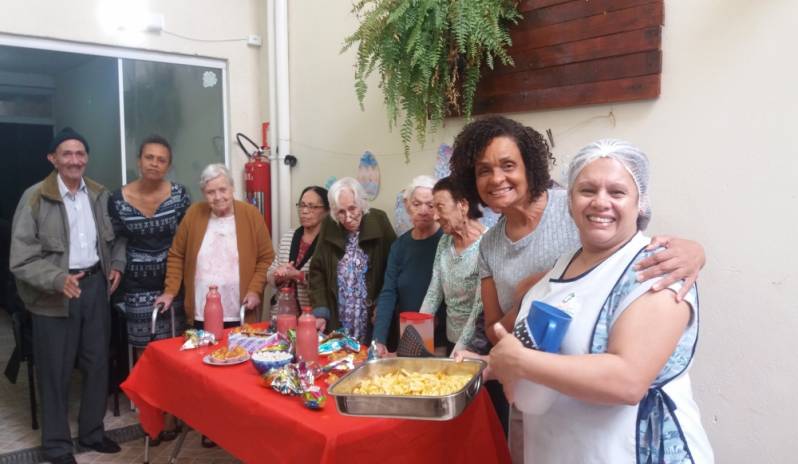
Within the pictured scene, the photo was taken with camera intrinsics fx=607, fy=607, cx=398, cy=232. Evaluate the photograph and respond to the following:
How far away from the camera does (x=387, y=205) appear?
3695mm

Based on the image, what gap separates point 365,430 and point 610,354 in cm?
78

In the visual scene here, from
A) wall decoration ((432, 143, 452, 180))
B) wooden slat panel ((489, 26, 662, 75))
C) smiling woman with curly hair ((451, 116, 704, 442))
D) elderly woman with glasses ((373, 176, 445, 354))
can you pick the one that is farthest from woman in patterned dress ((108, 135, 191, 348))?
smiling woman with curly hair ((451, 116, 704, 442))

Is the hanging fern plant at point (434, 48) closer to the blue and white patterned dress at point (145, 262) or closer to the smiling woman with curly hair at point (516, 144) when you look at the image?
the smiling woman with curly hair at point (516, 144)

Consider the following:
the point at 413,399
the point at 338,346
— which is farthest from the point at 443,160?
the point at 413,399

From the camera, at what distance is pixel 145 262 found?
11.3 ft

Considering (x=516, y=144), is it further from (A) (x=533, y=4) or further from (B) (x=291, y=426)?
(A) (x=533, y=4)

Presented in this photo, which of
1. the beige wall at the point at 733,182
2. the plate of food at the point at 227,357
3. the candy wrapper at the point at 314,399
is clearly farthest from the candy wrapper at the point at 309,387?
the beige wall at the point at 733,182

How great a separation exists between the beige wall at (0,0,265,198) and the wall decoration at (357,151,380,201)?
129 cm

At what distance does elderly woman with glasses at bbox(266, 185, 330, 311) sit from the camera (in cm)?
326

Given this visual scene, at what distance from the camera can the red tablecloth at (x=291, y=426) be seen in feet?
5.38

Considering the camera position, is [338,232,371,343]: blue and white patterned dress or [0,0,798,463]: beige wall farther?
[338,232,371,343]: blue and white patterned dress

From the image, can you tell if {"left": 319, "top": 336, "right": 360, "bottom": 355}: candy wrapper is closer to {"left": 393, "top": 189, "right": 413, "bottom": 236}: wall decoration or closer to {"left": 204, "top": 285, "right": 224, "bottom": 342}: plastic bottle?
{"left": 204, "top": 285, "right": 224, "bottom": 342}: plastic bottle

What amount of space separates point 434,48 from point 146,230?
1.90m

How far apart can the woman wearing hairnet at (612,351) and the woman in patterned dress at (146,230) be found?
8.76ft
